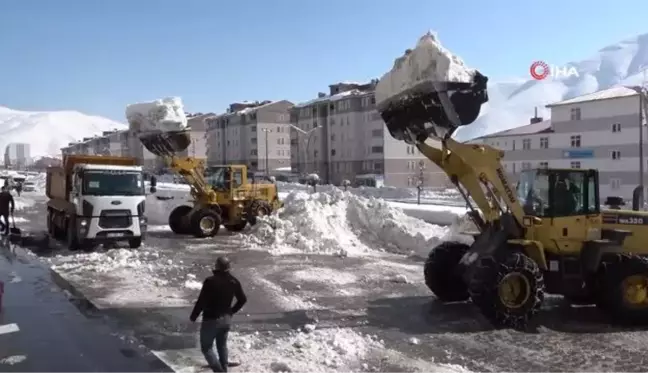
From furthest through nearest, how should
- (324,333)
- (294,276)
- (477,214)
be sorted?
(294,276)
(477,214)
(324,333)

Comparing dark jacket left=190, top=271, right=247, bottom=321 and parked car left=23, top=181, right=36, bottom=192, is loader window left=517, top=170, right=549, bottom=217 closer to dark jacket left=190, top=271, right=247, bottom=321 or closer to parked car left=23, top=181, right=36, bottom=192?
dark jacket left=190, top=271, right=247, bottom=321

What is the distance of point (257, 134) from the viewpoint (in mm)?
101375

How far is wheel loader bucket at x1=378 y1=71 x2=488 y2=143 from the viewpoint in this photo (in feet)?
29.9

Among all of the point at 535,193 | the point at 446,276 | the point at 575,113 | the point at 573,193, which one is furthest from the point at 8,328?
→ the point at 575,113

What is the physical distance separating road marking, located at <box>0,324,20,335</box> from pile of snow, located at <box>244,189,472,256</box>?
349 inches

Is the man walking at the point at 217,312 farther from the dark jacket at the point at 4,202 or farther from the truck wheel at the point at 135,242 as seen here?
the dark jacket at the point at 4,202

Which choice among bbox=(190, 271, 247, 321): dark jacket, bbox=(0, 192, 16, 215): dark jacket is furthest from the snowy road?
bbox=(0, 192, 16, 215): dark jacket

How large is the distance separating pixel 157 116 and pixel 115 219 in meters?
4.78

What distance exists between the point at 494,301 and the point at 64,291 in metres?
7.86

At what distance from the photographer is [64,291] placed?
1212 centimetres

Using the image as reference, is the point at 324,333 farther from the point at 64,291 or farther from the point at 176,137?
the point at 176,137

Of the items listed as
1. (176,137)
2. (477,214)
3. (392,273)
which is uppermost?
(176,137)

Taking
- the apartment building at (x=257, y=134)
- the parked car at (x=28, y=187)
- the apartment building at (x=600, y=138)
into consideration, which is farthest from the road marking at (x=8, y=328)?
the apartment building at (x=257, y=134)

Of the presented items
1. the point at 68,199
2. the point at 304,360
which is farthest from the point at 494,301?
the point at 68,199
